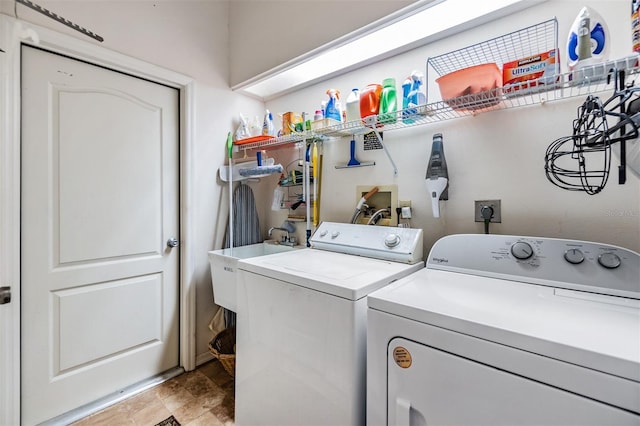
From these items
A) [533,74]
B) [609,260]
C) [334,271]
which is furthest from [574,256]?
[334,271]

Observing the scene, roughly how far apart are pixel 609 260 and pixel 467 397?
0.70 m

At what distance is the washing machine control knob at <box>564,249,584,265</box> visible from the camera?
0.99 meters

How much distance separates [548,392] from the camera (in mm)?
633

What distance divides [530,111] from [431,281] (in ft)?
2.98

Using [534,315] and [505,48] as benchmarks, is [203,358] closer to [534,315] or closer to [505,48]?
[534,315]

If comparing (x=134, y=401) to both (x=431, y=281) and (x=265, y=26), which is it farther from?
(x=265, y=26)

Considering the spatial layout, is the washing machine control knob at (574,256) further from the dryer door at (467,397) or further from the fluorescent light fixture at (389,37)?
the fluorescent light fixture at (389,37)

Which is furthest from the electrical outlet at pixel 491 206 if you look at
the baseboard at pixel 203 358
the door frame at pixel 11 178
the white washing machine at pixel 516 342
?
the door frame at pixel 11 178

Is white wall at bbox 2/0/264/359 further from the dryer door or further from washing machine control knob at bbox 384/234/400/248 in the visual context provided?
the dryer door

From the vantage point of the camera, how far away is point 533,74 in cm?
105

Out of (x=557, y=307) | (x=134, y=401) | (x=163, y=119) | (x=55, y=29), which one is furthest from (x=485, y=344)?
(x=55, y=29)

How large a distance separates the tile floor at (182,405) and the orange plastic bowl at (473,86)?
80.9 inches

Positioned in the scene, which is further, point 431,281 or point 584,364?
point 431,281

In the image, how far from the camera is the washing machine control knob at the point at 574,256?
993 mm
